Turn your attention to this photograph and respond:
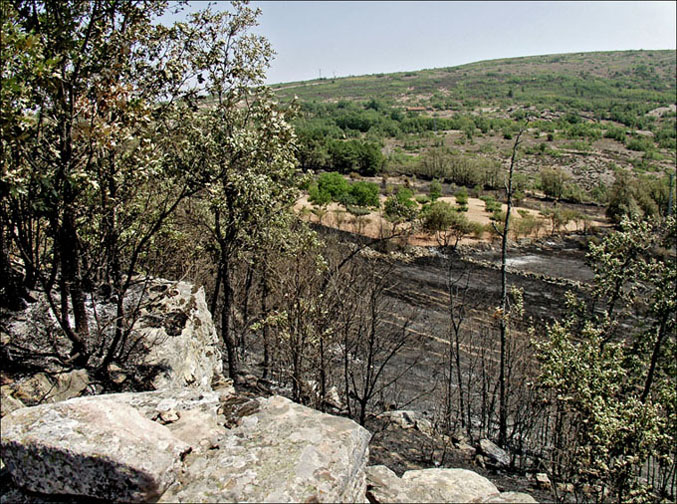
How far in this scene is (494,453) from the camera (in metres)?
14.0

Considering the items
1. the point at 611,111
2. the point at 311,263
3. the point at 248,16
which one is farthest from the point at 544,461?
the point at 611,111

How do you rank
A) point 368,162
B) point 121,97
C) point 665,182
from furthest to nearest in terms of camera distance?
point 368,162 < point 665,182 < point 121,97

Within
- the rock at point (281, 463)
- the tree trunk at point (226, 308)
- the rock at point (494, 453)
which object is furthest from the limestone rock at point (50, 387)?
the rock at point (494, 453)

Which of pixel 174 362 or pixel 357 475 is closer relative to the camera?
pixel 357 475

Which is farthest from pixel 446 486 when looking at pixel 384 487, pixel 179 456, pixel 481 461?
pixel 481 461

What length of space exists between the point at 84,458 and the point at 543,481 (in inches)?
470

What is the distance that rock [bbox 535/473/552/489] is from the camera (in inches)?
494

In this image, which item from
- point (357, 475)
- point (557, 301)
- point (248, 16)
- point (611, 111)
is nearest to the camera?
point (357, 475)

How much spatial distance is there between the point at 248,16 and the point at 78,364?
6815 mm

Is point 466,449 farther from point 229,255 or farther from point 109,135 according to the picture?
point 109,135

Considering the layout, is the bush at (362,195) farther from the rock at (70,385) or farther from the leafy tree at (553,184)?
the rock at (70,385)

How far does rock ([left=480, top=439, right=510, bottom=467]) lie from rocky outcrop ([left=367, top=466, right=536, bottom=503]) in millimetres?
8237

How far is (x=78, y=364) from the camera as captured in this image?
6980mm

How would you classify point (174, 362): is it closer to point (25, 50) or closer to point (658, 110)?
point (25, 50)
